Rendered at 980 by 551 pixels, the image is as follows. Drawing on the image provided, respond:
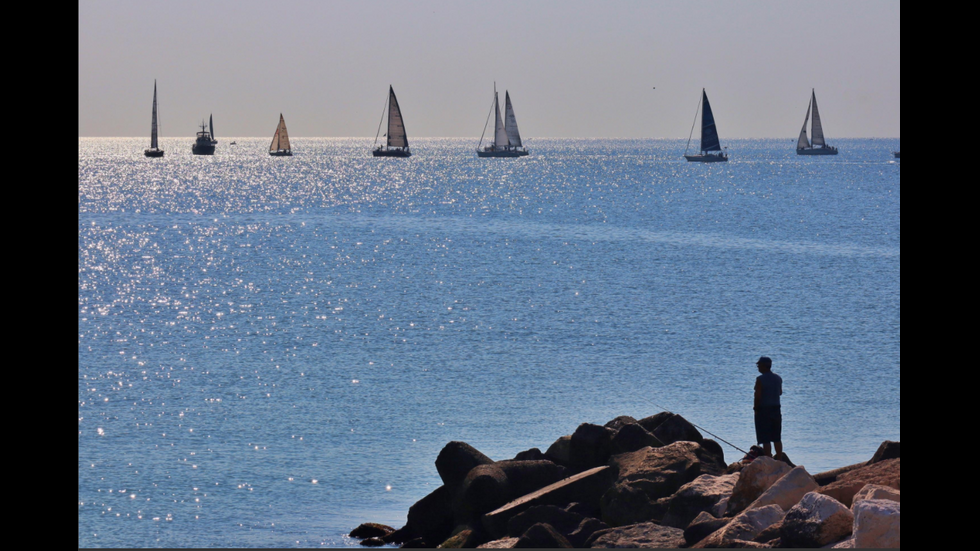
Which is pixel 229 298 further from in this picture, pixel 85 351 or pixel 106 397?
A: pixel 106 397

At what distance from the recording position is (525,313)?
4816cm

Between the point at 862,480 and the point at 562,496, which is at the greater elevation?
the point at 862,480

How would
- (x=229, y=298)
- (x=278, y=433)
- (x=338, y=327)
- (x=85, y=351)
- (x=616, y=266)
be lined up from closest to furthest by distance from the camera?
1. (x=278, y=433)
2. (x=85, y=351)
3. (x=338, y=327)
4. (x=229, y=298)
5. (x=616, y=266)

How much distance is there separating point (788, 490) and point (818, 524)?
1328 millimetres

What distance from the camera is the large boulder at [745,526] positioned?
13.3 meters

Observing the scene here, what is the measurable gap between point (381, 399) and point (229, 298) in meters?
24.7

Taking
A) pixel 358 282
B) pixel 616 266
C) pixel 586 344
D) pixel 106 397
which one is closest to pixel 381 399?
pixel 106 397

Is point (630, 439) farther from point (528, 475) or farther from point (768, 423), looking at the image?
point (768, 423)

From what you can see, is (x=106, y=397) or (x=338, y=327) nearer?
(x=106, y=397)

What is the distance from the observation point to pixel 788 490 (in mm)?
13906

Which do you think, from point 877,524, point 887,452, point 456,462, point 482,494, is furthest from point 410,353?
point 877,524

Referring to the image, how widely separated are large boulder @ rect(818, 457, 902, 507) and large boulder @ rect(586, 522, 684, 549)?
7.21ft

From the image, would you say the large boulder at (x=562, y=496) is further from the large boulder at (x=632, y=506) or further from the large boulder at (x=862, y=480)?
the large boulder at (x=862, y=480)
